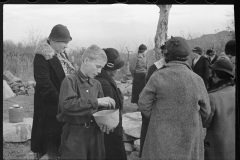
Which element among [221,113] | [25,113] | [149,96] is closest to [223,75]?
[221,113]

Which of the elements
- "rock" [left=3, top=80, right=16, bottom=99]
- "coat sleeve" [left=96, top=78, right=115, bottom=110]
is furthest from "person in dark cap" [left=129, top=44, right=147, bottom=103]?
"rock" [left=3, top=80, right=16, bottom=99]

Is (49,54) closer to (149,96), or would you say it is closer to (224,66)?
(149,96)

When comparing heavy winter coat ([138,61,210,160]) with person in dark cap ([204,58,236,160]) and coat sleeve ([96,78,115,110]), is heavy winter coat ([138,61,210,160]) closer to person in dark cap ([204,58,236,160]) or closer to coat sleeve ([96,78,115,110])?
person in dark cap ([204,58,236,160])

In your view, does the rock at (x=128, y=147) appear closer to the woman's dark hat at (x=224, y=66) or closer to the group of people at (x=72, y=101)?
the group of people at (x=72, y=101)

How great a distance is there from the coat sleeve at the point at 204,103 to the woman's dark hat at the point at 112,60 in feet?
2.17

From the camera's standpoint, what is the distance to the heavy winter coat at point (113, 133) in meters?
2.06

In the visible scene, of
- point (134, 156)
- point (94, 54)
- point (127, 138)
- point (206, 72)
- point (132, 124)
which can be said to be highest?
point (94, 54)

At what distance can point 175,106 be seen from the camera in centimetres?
180

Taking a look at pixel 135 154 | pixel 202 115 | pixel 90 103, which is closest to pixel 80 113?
pixel 90 103

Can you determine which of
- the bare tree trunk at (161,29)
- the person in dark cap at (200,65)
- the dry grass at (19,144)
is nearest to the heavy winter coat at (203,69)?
the person in dark cap at (200,65)

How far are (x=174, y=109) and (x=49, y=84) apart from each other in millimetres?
1009

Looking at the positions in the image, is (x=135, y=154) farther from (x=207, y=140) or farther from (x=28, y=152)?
(x=28, y=152)

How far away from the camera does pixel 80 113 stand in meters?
1.87

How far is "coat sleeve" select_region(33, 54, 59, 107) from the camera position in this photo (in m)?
2.12
